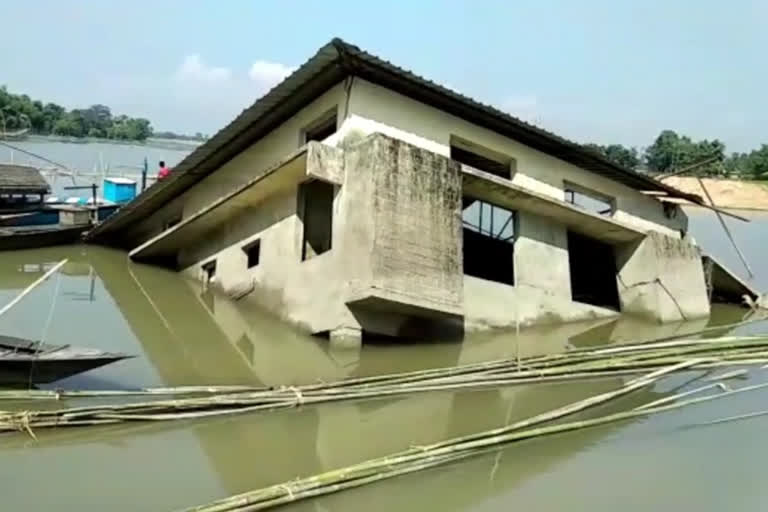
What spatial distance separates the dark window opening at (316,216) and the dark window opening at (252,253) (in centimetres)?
131

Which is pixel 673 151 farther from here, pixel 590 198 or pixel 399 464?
pixel 399 464

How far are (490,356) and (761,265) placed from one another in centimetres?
1382

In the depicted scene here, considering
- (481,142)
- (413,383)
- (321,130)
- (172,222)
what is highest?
(321,130)

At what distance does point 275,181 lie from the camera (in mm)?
11320

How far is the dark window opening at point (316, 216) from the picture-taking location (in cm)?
1132

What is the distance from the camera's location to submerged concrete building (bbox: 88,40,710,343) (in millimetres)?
9844

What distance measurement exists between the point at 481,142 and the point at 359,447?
679 centimetres

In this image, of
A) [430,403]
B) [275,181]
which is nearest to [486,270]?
[275,181]

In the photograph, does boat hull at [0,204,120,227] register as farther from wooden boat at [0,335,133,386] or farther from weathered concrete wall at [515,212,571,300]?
wooden boat at [0,335,133,386]

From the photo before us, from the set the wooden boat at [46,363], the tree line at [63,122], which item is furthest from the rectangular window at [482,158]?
the tree line at [63,122]

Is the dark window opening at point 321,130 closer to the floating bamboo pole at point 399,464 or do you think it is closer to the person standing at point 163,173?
the person standing at point 163,173

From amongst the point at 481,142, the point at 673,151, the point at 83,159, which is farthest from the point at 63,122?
the point at 481,142

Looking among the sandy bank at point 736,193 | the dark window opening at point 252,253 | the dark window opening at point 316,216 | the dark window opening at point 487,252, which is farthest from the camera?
the sandy bank at point 736,193

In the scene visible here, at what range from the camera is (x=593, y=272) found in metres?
15.2
